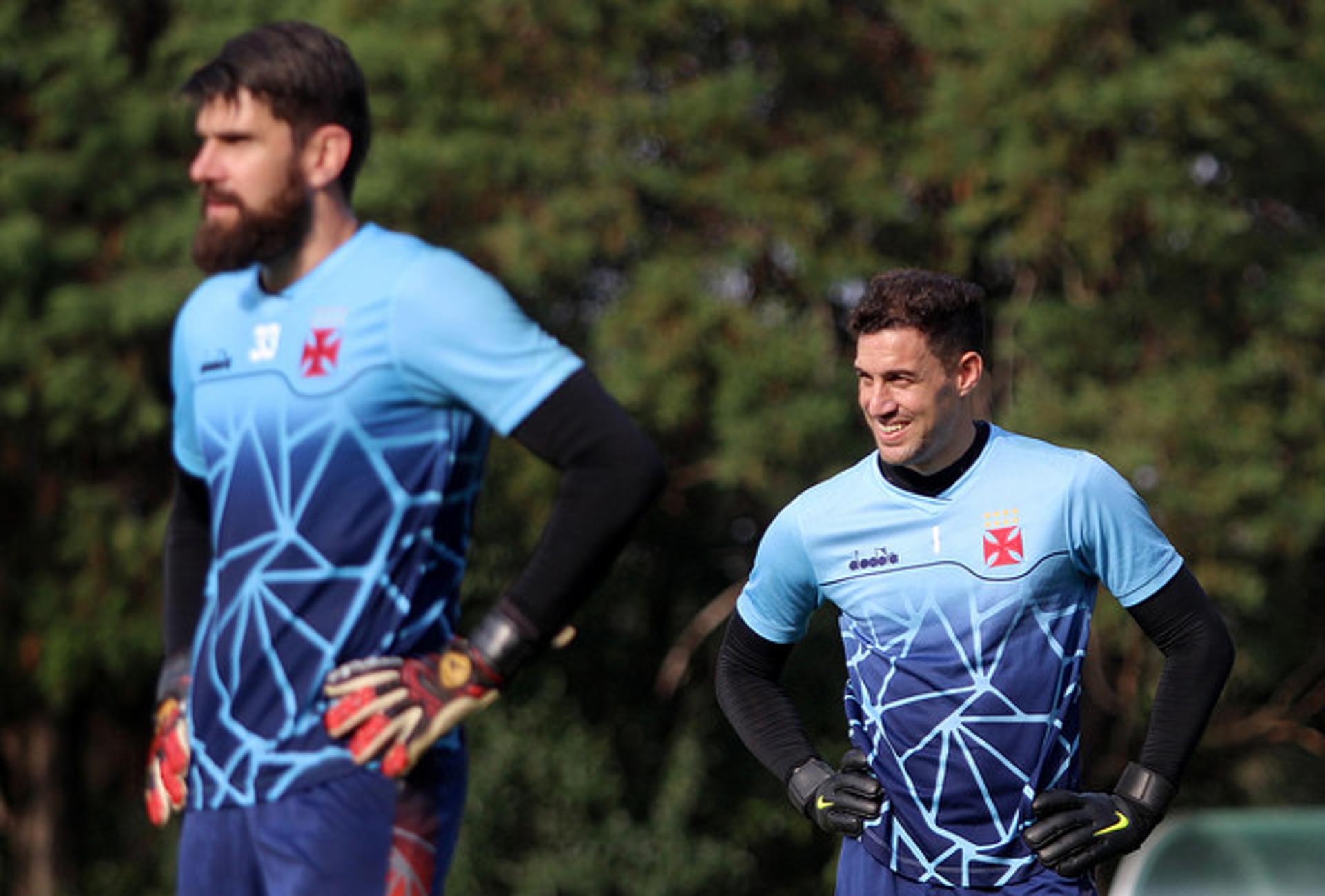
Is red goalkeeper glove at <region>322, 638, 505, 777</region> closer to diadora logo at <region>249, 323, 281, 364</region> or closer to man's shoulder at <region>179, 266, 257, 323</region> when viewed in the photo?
diadora logo at <region>249, 323, 281, 364</region>

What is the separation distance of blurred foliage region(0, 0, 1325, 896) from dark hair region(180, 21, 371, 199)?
1195 centimetres

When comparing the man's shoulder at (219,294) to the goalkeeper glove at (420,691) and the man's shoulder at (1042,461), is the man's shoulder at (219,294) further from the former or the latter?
the man's shoulder at (1042,461)

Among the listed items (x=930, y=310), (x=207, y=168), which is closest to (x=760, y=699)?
(x=930, y=310)

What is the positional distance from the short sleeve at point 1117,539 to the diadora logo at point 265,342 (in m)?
1.44

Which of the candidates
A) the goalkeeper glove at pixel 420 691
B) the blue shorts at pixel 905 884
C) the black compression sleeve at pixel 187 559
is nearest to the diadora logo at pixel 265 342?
the black compression sleeve at pixel 187 559

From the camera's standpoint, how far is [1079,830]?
3.63 m

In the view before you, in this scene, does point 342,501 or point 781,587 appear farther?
point 781,587

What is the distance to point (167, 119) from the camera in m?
18.3

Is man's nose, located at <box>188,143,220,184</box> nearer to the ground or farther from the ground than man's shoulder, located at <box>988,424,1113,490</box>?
farther from the ground

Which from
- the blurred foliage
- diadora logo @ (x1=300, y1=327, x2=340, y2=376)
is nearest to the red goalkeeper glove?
diadora logo @ (x1=300, y1=327, x2=340, y2=376)

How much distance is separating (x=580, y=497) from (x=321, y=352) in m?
0.54

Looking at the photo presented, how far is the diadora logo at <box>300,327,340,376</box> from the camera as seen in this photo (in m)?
3.39

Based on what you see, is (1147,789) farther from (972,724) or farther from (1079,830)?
(972,724)

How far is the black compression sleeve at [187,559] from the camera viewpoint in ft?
12.6
